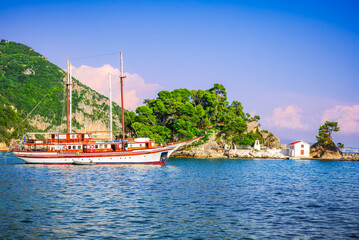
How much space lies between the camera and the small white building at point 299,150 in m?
106

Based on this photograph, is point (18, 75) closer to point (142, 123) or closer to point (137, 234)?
point (142, 123)

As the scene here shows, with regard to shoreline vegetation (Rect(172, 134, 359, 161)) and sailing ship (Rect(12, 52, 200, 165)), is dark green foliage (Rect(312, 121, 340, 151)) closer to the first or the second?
shoreline vegetation (Rect(172, 134, 359, 161))

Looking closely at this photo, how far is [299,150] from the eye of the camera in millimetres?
106125

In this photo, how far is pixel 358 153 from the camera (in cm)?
11831

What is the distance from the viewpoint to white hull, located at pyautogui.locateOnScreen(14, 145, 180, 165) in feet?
191

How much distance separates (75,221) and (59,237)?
316cm

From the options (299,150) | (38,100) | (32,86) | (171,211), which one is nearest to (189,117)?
(299,150)

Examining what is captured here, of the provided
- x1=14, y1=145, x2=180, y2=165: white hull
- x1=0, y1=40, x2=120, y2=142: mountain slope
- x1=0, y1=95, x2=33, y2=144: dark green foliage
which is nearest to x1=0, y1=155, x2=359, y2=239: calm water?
x1=14, y1=145, x2=180, y2=165: white hull

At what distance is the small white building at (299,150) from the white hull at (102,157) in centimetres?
5842

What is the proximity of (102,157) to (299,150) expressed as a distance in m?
70.0

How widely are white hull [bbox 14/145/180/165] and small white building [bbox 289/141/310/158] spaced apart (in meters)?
58.4

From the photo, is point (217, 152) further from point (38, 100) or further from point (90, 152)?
point (38, 100)

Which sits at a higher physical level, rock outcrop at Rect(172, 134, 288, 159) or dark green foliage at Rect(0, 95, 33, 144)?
dark green foliage at Rect(0, 95, 33, 144)

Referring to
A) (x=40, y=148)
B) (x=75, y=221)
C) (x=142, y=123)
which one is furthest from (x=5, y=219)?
(x=142, y=123)
